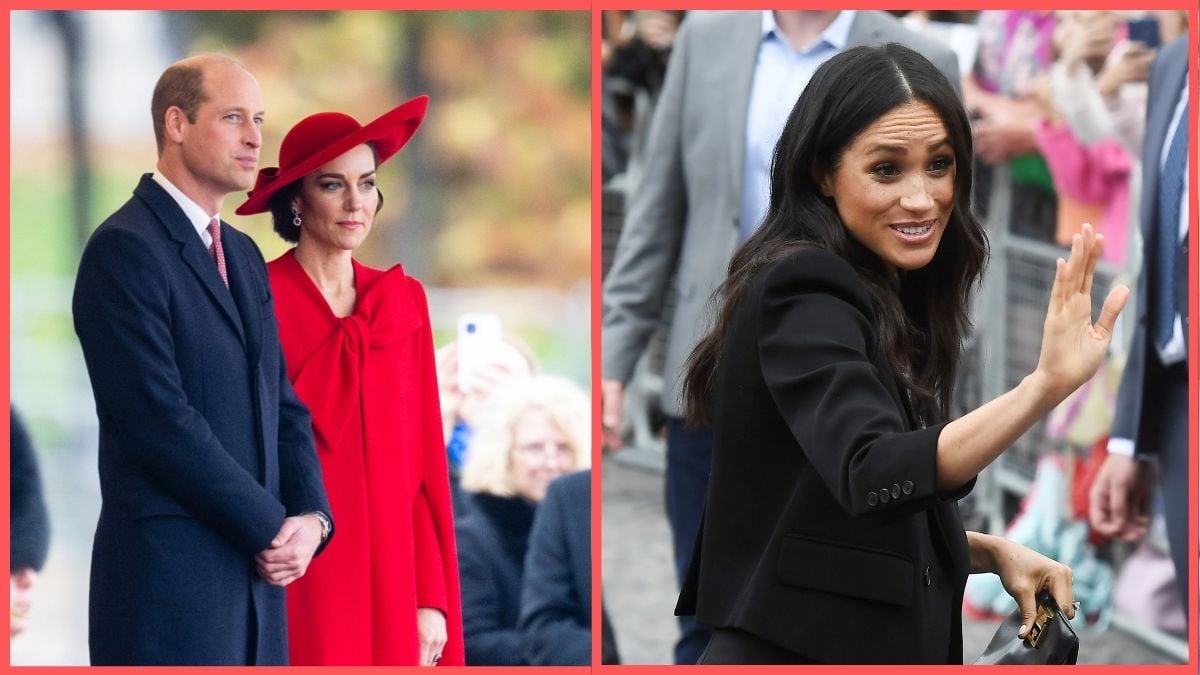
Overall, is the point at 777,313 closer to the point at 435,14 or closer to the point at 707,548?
the point at 707,548

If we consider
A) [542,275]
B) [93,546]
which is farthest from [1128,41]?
[93,546]

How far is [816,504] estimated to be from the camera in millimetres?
3064

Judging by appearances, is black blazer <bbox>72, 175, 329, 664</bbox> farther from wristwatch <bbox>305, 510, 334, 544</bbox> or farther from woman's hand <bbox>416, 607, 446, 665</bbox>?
woman's hand <bbox>416, 607, 446, 665</bbox>

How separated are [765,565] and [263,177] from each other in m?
2.42

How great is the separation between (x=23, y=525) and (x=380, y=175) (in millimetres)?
1268

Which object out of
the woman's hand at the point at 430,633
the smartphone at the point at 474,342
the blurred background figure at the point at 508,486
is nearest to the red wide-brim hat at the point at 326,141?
the smartphone at the point at 474,342

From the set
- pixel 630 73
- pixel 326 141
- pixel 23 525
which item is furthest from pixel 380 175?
pixel 630 73

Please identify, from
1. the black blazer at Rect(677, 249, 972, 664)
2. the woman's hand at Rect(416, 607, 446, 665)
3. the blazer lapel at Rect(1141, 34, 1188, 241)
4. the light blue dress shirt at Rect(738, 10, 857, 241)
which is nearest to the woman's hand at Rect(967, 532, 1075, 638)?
the black blazer at Rect(677, 249, 972, 664)

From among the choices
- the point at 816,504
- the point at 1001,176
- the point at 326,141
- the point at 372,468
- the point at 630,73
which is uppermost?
the point at 630,73

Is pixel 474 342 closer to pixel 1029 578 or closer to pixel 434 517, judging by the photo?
pixel 434 517

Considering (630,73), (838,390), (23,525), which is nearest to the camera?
(838,390)

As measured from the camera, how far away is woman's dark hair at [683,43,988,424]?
3146 mm

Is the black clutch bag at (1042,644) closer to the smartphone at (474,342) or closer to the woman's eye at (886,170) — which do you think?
the woman's eye at (886,170)

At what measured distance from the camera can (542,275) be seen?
544cm
